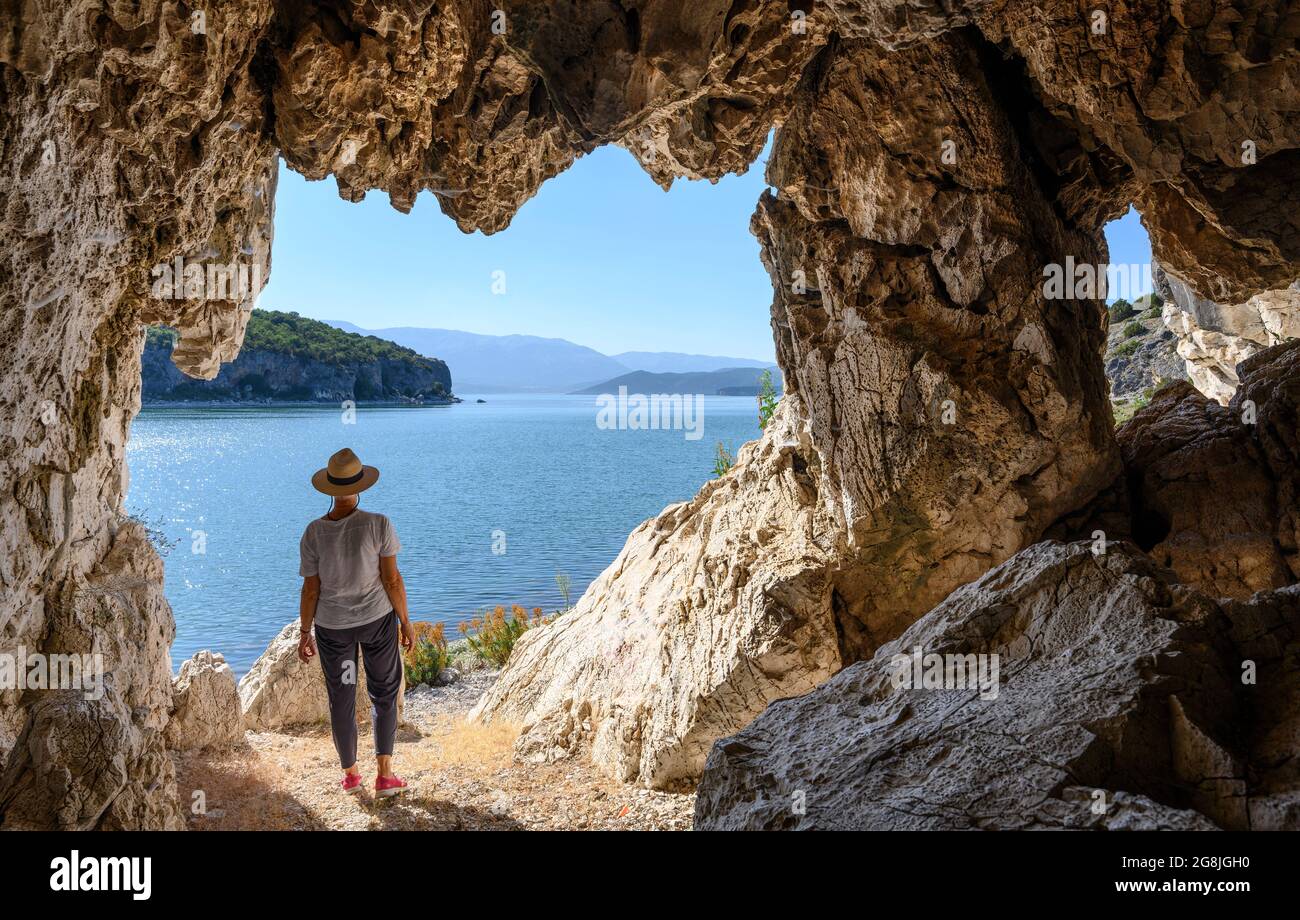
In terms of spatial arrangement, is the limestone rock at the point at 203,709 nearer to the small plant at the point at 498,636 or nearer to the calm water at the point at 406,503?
the calm water at the point at 406,503

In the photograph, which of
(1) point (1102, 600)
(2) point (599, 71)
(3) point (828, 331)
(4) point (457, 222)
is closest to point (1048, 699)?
(1) point (1102, 600)

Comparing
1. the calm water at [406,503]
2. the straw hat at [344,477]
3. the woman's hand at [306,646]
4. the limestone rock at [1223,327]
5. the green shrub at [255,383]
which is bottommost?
the calm water at [406,503]

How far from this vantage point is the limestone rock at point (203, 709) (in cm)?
668

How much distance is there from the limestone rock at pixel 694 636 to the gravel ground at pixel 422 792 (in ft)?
1.10

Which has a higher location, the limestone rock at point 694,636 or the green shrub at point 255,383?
the green shrub at point 255,383

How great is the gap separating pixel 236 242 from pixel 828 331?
4519 mm

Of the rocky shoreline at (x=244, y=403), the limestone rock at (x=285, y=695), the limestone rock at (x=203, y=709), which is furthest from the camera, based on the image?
the rocky shoreline at (x=244, y=403)

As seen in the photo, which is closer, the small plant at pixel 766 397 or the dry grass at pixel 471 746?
the dry grass at pixel 471 746

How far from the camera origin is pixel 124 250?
5.08 metres

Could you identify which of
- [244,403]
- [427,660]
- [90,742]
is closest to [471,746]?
[427,660]

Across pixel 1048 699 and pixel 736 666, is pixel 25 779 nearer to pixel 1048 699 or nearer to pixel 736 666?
pixel 1048 699

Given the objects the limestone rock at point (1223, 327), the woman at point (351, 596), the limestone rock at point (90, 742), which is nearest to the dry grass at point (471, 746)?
the woman at point (351, 596)

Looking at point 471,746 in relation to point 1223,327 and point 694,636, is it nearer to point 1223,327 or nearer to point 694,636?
point 694,636

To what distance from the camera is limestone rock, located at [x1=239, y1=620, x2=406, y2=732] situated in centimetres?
832
